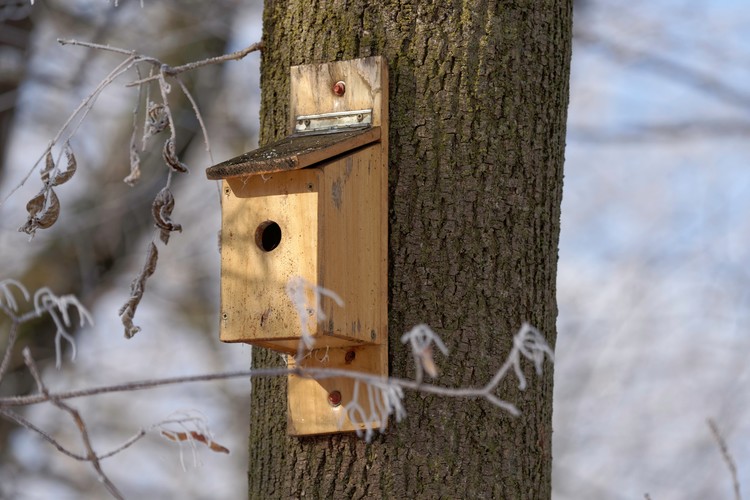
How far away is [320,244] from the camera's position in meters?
2.12

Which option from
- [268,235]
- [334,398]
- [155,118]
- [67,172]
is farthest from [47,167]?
[334,398]

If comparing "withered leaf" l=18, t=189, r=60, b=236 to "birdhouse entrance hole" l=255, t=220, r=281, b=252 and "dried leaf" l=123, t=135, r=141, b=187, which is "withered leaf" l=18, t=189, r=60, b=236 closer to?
"dried leaf" l=123, t=135, r=141, b=187

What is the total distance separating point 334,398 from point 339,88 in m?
0.60

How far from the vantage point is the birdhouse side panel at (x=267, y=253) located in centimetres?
213

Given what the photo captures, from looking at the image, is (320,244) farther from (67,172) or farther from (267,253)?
(67,172)

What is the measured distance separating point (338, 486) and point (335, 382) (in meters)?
0.20

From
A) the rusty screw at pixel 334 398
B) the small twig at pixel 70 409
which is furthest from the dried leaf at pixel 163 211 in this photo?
the small twig at pixel 70 409

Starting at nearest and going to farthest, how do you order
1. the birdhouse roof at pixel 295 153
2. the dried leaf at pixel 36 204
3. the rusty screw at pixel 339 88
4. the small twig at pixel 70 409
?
the small twig at pixel 70 409 < the birdhouse roof at pixel 295 153 < the dried leaf at pixel 36 204 < the rusty screw at pixel 339 88

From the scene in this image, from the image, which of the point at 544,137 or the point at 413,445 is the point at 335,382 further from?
the point at 544,137

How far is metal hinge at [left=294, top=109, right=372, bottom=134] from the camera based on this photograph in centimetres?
228

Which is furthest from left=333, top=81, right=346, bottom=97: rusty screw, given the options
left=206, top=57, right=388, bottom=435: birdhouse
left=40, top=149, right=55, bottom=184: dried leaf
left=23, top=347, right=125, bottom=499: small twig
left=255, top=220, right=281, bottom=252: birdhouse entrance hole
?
left=23, top=347, right=125, bottom=499: small twig

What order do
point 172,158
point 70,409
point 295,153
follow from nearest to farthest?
point 70,409
point 295,153
point 172,158

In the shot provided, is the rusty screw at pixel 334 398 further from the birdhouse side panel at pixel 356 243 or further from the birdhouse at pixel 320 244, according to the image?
the birdhouse side panel at pixel 356 243

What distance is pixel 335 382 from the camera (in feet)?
7.42
